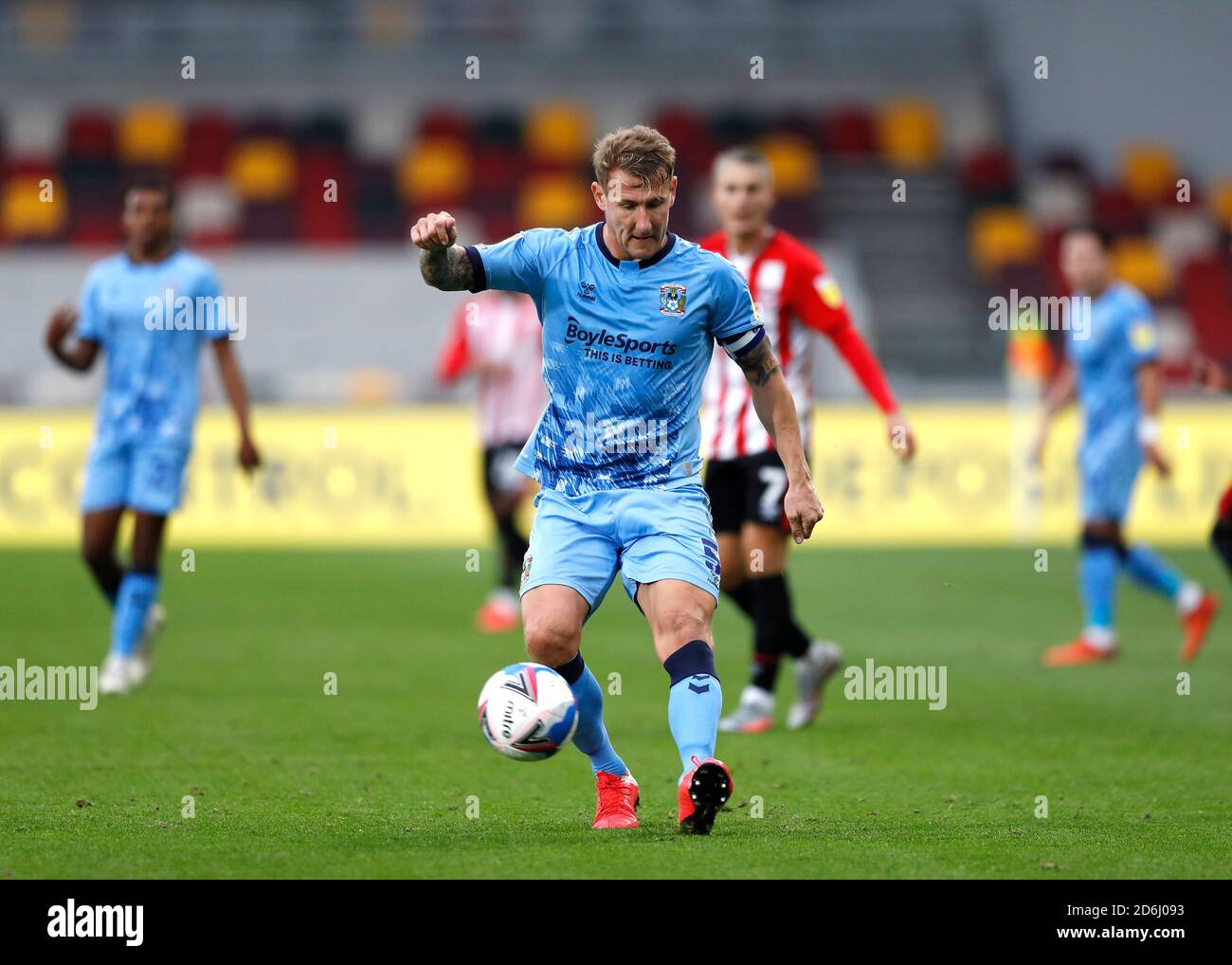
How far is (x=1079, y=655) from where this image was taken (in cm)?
1109

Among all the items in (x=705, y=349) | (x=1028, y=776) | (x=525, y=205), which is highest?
(x=525, y=205)

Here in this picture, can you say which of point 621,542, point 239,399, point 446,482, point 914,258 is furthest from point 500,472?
point 914,258

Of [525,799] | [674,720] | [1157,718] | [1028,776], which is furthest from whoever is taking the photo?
[1157,718]

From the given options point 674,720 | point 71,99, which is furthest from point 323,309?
point 674,720

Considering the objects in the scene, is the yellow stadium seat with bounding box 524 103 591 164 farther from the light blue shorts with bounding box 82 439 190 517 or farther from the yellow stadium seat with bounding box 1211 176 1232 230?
the light blue shorts with bounding box 82 439 190 517

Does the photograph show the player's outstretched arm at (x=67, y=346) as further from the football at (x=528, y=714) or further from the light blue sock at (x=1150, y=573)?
the light blue sock at (x=1150, y=573)

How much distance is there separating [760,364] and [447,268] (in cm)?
103

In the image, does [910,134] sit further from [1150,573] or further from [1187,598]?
[1187,598]

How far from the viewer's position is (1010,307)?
28297mm

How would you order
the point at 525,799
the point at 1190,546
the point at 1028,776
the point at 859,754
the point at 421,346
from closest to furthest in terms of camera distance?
the point at 525,799 → the point at 1028,776 → the point at 859,754 → the point at 1190,546 → the point at 421,346

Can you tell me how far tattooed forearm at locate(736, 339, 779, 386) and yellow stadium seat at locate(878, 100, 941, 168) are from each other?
87.7 ft

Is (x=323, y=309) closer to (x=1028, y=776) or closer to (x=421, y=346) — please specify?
(x=421, y=346)

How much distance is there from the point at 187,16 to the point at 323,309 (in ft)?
24.9

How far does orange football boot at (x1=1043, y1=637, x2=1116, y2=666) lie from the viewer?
11.0 metres
